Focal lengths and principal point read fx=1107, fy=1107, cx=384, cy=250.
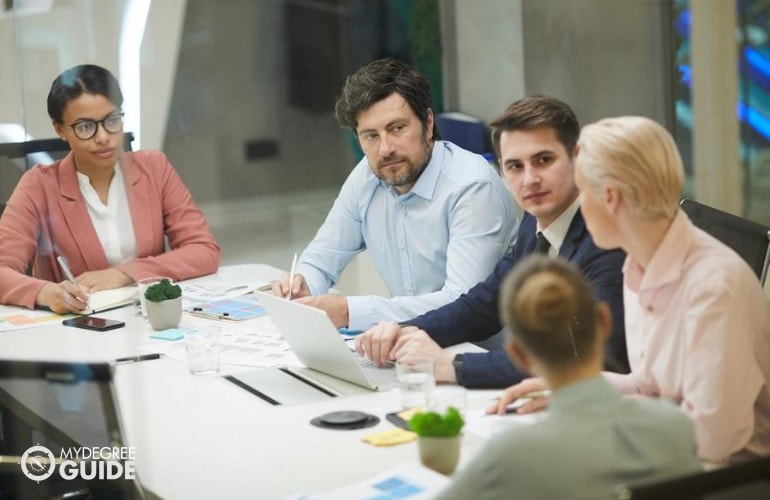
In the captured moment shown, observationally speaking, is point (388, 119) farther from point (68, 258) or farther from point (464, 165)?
point (68, 258)

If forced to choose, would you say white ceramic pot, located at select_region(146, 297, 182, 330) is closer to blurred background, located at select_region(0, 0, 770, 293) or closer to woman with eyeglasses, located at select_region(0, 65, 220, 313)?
woman with eyeglasses, located at select_region(0, 65, 220, 313)

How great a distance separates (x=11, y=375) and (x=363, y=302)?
1.27 m

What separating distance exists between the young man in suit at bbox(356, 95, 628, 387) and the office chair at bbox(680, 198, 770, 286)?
1.00ft

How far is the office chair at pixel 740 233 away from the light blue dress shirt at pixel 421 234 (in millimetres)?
530

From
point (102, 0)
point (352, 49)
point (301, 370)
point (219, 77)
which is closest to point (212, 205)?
point (219, 77)

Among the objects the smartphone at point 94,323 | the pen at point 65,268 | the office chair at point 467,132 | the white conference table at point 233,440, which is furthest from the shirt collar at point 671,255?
the office chair at point 467,132

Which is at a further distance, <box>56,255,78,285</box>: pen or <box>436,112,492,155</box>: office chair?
<box>436,112,492,155</box>: office chair

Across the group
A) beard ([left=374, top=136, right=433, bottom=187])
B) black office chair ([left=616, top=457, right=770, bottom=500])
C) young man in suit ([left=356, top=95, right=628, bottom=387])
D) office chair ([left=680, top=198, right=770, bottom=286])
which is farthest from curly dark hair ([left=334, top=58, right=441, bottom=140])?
black office chair ([left=616, top=457, right=770, bottom=500])

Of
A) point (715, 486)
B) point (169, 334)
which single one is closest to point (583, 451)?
point (715, 486)

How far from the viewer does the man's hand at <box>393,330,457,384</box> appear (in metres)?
2.22

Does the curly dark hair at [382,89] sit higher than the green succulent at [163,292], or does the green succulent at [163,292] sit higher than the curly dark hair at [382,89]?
the curly dark hair at [382,89]

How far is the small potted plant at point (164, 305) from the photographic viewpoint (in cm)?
283

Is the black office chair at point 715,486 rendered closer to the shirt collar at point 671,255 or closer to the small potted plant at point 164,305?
the shirt collar at point 671,255

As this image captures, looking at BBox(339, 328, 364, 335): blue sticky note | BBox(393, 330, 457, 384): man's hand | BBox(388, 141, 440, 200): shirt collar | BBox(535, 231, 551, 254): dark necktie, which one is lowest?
BBox(339, 328, 364, 335): blue sticky note
